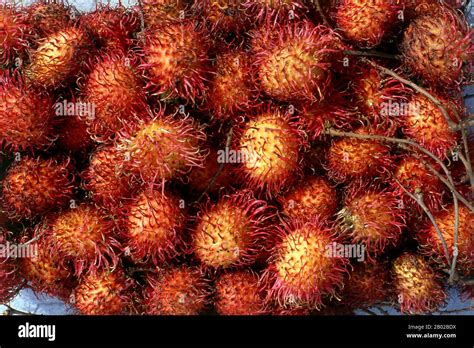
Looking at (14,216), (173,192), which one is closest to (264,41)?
(173,192)

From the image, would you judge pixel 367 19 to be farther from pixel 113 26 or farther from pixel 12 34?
pixel 12 34

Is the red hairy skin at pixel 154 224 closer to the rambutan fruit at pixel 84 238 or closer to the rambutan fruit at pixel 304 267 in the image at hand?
the rambutan fruit at pixel 84 238

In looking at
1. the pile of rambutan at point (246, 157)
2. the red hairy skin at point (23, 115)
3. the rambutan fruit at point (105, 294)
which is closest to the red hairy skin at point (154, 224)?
the pile of rambutan at point (246, 157)

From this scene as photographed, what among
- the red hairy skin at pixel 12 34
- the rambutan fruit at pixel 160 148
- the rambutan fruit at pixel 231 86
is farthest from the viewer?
the red hairy skin at pixel 12 34

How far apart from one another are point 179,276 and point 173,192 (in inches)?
10.7

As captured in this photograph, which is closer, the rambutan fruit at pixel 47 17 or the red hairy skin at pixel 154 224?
the red hairy skin at pixel 154 224

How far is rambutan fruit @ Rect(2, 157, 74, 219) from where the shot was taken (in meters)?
1.81

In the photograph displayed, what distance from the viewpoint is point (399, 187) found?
5.81 ft

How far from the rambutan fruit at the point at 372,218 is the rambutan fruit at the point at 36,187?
3.08 ft

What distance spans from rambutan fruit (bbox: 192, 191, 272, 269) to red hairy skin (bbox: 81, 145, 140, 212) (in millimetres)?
257

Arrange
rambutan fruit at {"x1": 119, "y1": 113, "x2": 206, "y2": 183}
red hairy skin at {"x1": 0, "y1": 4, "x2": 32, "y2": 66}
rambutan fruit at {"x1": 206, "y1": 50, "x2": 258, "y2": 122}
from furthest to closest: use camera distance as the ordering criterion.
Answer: red hairy skin at {"x1": 0, "y1": 4, "x2": 32, "y2": 66}
rambutan fruit at {"x1": 206, "y1": 50, "x2": 258, "y2": 122}
rambutan fruit at {"x1": 119, "y1": 113, "x2": 206, "y2": 183}

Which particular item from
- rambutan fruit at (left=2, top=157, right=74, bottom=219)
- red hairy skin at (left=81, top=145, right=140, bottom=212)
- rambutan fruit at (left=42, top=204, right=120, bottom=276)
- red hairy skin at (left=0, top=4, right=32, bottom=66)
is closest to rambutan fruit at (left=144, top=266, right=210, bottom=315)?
rambutan fruit at (left=42, top=204, right=120, bottom=276)

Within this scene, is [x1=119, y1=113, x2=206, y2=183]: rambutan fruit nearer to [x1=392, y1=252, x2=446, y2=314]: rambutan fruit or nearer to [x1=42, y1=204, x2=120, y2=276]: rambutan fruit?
[x1=42, y1=204, x2=120, y2=276]: rambutan fruit

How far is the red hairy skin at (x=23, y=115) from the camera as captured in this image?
177 centimetres
